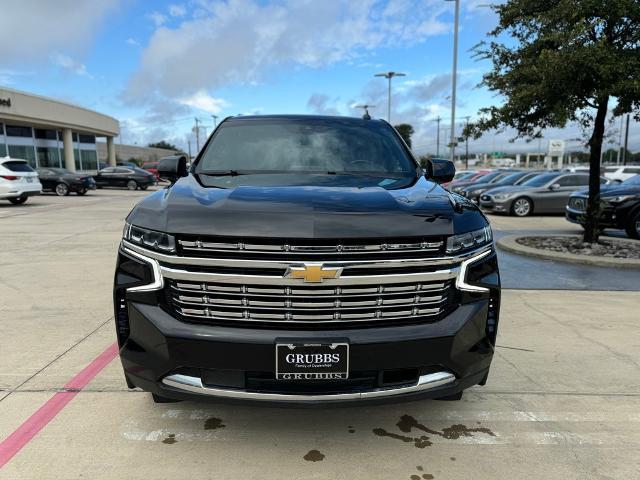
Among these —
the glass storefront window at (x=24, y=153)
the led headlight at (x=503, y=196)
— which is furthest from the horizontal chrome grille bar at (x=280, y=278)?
the glass storefront window at (x=24, y=153)

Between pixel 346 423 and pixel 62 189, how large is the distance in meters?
25.7

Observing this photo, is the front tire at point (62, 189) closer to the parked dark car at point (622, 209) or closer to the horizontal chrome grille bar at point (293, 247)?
the parked dark car at point (622, 209)

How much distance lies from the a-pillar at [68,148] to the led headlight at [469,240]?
42297 millimetres

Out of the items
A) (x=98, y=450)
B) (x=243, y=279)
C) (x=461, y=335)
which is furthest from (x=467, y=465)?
(x=98, y=450)

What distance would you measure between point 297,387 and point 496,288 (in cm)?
120

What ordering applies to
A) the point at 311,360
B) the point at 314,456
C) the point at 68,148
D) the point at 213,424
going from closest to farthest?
1. the point at 311,360
2. the point at 314,456
3. the point at 213,424
4. the point at 68,148

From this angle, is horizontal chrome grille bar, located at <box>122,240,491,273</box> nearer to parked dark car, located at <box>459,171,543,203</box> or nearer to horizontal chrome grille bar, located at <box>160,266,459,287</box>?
horizontal chrome grille bar, located at <box>160,266,459,287</box>

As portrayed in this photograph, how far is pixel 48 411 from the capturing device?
3.21 m

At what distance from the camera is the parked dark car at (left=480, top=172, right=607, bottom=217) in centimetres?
1600

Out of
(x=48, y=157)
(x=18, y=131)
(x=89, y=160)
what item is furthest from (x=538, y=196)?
(x=89, y=160)

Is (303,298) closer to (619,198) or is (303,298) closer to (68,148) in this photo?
(619,198)

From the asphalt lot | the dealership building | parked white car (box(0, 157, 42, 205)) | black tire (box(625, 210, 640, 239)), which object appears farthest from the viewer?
the dealership building

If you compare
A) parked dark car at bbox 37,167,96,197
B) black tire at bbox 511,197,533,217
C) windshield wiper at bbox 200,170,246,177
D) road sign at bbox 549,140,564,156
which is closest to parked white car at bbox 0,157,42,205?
parked dark car at bbox 37,167,96,197

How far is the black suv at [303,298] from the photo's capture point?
2.41 m
